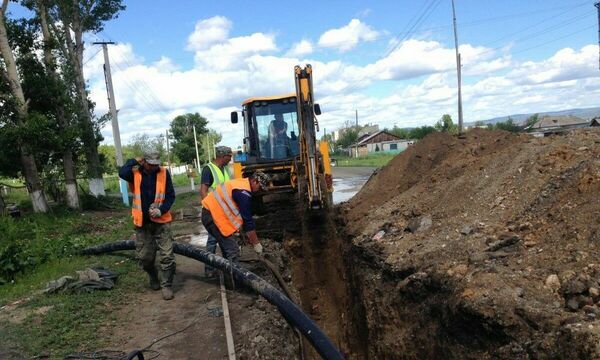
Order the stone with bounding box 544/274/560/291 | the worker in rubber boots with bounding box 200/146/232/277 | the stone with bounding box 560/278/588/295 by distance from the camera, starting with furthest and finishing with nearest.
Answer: the worker in rubber boots with bounding box 200/146/232/277, the stone with bounding box 544/274/560/291, the stone with bounding box 560/278/588/295

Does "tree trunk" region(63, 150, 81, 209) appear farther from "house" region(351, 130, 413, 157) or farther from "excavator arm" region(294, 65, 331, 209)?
"house" region(351, 130, 413, 157)

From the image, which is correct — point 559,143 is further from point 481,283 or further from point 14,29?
point 14,29

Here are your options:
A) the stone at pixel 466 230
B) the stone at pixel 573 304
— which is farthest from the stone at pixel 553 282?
the stone at pixel 466 230

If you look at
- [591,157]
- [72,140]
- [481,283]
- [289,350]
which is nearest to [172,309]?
[289,350]

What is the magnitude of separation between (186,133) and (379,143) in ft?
109

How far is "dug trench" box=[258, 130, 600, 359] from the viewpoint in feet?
15.3

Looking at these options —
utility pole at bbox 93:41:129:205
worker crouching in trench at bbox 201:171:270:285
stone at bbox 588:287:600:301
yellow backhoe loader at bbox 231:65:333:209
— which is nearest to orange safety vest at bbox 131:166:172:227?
worker crouching in trench at bbox 201:171:270:285

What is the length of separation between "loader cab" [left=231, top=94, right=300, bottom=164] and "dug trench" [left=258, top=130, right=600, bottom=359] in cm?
166

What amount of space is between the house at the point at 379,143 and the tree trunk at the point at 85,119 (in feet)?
206

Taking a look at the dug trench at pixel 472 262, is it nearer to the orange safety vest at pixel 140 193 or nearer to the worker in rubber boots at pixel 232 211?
the worker in rubber boots at pixel 232 211

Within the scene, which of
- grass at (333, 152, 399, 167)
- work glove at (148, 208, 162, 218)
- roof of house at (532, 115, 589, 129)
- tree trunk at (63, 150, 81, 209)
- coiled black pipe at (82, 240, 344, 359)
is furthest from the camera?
roof of house at (532, 115, 589, 129)

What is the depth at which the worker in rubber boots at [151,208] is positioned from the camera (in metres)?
6.25

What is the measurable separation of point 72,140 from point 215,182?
11.0 m

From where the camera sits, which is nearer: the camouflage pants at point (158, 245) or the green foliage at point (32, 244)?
the camouflage pants at point (158, 245)
